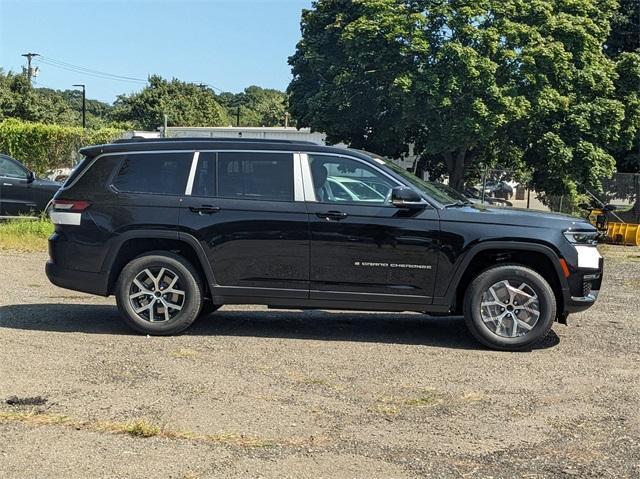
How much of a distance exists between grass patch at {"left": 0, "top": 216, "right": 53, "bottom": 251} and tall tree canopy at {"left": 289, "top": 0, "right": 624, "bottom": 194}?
1053cm

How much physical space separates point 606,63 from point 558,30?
6.26 ft

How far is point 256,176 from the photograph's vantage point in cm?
711

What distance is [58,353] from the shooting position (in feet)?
21.1

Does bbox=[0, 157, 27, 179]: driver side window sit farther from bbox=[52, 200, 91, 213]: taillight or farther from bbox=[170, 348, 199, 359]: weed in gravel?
bbox=[170, 348, 199, 359]: weed in gravel

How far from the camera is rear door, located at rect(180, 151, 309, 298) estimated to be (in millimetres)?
6930

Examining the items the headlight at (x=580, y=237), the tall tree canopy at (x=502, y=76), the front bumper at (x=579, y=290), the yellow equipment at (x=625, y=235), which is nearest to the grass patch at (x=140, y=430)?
the front bumper at (x=579, y=290)

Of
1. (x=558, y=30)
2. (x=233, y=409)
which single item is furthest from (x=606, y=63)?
(x=233, y=409)

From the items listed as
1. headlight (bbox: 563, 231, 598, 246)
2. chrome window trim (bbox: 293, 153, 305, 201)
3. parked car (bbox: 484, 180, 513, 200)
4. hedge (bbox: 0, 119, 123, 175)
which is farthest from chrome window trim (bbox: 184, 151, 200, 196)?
parked car (bbox: 484, 180, 513, 200)

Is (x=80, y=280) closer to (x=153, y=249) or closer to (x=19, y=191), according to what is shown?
(x=153, y=249)

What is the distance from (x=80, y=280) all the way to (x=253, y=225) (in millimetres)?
1794

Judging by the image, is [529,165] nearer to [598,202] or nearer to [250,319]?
[598,202]

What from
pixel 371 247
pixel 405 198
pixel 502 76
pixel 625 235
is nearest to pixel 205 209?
pixel 371 247

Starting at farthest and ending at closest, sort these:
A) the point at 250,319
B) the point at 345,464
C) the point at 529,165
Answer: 1. the point at 529,165
2. the point at 250,319
3. the point at 345,464

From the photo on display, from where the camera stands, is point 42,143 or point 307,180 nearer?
point 307,180
